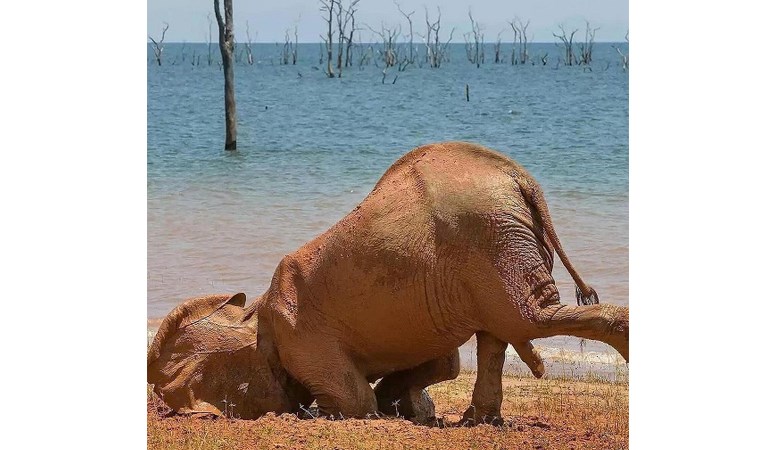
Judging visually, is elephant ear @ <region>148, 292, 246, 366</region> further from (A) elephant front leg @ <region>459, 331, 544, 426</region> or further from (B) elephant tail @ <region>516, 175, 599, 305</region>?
(B) elephant tail @ <region>516, 175, 599, 305</region>

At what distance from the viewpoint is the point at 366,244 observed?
6793 mm

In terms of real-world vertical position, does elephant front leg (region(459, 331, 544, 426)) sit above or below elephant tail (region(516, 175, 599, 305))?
below

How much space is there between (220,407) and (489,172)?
2272 mm

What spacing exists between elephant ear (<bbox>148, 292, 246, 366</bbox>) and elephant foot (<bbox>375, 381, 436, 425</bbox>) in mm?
1161

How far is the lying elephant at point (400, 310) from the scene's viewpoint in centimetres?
654

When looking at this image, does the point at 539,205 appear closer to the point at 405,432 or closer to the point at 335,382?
the point at 405,432

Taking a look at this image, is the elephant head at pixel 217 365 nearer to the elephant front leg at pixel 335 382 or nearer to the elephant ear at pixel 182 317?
the elephant ear at pixel 182 317

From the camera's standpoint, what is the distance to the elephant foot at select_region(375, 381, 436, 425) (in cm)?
740

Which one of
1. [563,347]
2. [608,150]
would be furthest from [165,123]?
[563,347]

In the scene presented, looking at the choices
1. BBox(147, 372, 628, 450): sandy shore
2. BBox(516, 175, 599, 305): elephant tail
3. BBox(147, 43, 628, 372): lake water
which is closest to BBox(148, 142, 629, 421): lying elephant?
BBox(516, 175, 599, 305): elephant tail

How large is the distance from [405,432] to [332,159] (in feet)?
65.6

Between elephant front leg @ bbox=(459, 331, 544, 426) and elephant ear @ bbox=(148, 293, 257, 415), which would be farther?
elephant ear @ bbox=(148, 293, 257, 415)

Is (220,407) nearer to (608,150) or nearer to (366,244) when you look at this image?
(366,244)

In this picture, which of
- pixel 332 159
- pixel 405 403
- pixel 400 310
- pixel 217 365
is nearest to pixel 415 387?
pixel 405 403
